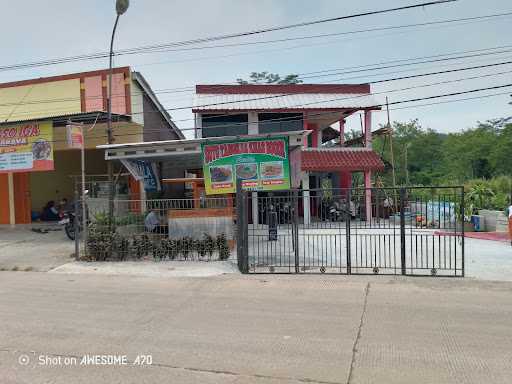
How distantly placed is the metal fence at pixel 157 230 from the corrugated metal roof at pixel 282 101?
10462mm

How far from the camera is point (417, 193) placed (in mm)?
9930

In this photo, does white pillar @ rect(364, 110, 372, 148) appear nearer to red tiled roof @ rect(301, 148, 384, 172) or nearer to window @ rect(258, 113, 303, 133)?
red tiled roof @ rect(301, 148, 384, 172)

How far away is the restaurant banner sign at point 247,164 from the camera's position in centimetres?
1278

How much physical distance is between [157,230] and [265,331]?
6.83 metres

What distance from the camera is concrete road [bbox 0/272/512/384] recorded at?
4465 mm

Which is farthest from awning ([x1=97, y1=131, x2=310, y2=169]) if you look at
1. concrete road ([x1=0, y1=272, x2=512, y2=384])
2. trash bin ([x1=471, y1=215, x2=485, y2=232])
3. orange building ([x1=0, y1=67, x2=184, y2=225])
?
trash bin ([x1=471, y1=215, x2=485, y2=232])

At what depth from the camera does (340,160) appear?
21.5 meters

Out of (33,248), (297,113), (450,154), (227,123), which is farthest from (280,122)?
(450,154)

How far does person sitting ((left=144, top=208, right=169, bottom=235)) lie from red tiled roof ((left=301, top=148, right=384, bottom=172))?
9.95 m

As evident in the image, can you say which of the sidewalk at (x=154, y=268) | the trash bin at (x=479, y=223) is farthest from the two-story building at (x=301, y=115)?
the sidewalk at (x=154, y=268)

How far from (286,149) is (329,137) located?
20070 mm

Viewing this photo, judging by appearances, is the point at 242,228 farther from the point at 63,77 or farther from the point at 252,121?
the point at 252,121

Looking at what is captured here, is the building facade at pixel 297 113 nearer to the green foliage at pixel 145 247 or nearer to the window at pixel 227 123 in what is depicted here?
the window at pixel 227 123

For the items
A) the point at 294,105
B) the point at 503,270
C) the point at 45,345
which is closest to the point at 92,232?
the point at 45,345
